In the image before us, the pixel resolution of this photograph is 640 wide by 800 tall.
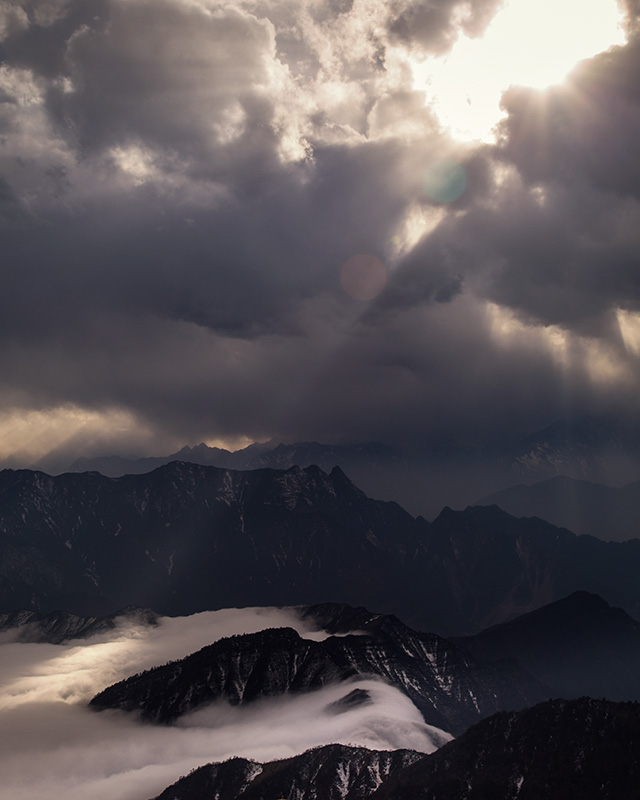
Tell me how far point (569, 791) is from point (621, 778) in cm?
1767

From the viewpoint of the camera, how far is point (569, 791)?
654 feet

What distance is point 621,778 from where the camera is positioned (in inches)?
7707
